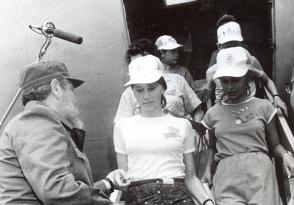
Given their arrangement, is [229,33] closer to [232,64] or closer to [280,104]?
[280,104]

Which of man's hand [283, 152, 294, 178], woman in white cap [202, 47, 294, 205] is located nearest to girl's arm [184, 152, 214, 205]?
woman in white cap [202, 47, 294, 205]

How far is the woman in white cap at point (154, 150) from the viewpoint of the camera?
9.89 ft

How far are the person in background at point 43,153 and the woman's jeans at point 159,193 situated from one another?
48 centimetres

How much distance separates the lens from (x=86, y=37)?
16.8 feet

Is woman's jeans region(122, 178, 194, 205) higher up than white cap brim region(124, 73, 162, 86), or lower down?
lower down

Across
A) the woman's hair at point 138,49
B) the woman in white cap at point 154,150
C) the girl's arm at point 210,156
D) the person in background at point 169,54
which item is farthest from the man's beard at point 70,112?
the person in background at point 169,54

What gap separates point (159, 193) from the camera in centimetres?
298

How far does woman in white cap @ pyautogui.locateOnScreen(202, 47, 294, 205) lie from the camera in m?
3.27

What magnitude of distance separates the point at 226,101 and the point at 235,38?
113cm

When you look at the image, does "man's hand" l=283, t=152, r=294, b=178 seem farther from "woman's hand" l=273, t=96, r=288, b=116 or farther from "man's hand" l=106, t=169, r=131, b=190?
"man's hand" l=106, t=169, r=131, b=190

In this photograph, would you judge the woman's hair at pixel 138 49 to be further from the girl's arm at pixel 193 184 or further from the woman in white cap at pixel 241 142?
the girl's arm at pixel 193 184

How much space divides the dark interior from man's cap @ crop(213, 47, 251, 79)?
85.3 inches

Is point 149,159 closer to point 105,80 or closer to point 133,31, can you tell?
point 105,80

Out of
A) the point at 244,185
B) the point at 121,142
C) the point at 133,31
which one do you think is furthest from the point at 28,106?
the point at 133,31
